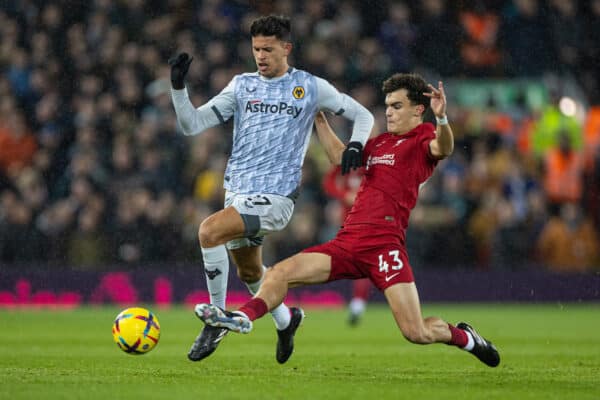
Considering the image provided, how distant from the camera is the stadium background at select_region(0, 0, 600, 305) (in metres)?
16.8

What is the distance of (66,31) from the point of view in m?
19.2

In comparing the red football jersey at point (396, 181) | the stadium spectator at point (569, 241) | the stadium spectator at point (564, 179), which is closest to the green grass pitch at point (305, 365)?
the red football jersey at point (396, 181)

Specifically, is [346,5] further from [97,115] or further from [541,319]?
[541,319]

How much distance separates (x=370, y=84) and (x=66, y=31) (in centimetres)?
569

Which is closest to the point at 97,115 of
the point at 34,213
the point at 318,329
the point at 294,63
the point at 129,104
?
the point at 129,104

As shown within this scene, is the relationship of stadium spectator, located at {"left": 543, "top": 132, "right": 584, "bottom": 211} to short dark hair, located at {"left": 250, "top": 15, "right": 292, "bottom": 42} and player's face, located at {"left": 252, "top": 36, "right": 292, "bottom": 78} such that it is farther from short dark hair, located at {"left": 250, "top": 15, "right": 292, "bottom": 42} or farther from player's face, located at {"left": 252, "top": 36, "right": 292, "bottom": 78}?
short dark hair, located at {"left": 250, "top": 15, "right": 292, "bottom": 42}

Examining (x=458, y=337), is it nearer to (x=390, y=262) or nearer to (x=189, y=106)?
(x=390, y=262)

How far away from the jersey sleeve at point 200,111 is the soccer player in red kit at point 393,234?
3.77 feet

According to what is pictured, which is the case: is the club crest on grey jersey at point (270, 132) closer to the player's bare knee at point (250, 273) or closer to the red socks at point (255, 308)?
the player's bare knee at point (250, 273)

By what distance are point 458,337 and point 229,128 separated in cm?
1068

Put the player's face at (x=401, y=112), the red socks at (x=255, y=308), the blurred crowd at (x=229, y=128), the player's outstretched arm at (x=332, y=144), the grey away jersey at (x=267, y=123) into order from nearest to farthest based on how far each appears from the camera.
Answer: the red socks at (x=255, y=308) → the player's face at (x=401, y=112) → the grey away jersey at (x=267, y=123) → the player's outstretched arm at (x=332, y=144) → the blurred crowd at (x=229, y=128)

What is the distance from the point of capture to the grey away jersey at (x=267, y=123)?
26.5ft

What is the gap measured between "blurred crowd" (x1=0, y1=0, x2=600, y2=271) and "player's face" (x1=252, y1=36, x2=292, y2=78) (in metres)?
8.11

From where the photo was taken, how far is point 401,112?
7980 millimetres
